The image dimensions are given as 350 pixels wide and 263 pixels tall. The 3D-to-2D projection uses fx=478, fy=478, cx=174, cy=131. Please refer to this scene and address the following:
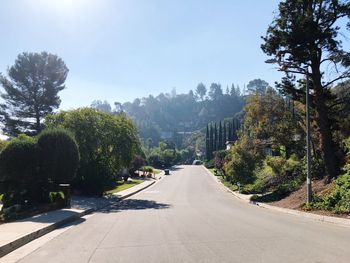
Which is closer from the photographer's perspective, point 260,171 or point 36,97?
point 260,171

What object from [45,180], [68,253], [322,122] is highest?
[322,122]

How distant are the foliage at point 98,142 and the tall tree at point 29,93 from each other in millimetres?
25934

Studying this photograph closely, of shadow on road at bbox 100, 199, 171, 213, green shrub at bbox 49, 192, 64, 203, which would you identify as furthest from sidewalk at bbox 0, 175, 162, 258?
shadow on road at bbox 100, 199, 171, 213

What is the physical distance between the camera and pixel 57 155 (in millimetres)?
24531

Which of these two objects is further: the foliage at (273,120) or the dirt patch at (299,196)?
the foliage at (273,120)

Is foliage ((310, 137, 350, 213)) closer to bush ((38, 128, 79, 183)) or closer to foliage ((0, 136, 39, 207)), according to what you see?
bush ((38, 128, 79, 183))

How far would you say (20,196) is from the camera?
22844mm

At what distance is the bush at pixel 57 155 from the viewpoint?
79.1 ft

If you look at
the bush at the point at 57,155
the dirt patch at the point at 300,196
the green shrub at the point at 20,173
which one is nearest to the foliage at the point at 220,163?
the dirt patch at the point at 300,196

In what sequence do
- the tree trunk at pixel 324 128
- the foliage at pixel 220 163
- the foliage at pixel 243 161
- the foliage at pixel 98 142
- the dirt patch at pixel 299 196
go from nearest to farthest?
the dirt patch at pixel 299 196 < the tree trunk at pixel 324 128 < the foliage at pixel 98 142 < the foliage at pixel 243 161 < the foliage at pixel 220 163

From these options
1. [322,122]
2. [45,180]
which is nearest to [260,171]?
[322,122]

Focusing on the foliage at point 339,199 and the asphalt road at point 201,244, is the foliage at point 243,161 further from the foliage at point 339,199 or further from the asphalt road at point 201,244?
the asphalt road at point 201,244

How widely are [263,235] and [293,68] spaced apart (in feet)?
56.2

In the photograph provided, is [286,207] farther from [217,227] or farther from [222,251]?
[222,251]
